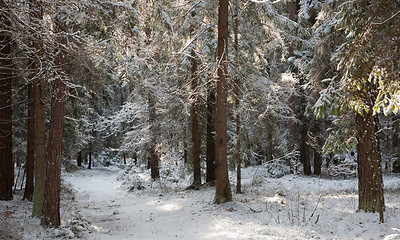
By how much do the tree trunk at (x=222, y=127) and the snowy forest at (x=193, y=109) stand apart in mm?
41

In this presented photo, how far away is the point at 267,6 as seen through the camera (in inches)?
428

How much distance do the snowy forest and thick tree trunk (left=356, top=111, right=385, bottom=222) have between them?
34mm

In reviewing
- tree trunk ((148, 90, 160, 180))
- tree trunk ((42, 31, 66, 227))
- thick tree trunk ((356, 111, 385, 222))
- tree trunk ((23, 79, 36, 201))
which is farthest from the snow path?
tree trunk ((148, 90, 160, 180))

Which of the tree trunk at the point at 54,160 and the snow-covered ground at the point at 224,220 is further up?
the tree trunk at the point at 54,160

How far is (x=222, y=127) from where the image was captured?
33.5ft

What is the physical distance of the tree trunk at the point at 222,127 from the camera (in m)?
10.0

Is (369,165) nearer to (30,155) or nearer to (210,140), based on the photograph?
(210,140)

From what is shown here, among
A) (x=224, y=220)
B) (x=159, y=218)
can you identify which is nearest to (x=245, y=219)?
(x=224, y=220)

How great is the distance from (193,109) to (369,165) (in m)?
8.45

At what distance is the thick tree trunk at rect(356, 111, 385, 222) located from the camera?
7793mm

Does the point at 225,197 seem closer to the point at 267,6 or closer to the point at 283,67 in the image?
the point at 267,6

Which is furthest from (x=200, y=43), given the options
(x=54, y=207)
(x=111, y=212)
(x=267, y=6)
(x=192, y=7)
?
(x=54, y=207)

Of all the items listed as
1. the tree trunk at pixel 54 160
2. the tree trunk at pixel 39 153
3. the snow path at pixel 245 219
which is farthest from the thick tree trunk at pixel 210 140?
the tree trunk at pixel 54 160

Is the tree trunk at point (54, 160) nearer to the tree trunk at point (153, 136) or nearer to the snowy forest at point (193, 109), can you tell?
the snowy forest at point (193, 109)
